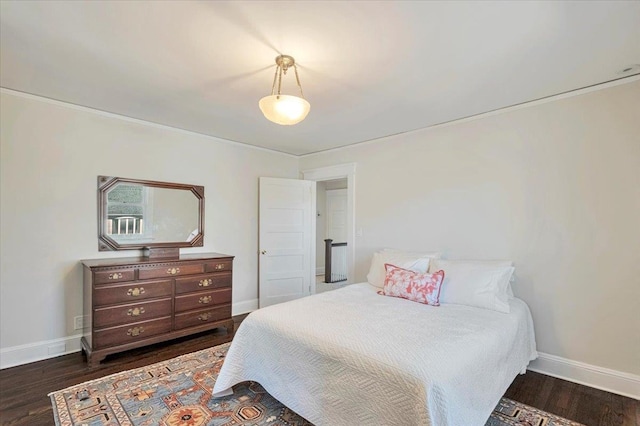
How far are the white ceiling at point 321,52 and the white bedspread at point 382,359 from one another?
1.82 m

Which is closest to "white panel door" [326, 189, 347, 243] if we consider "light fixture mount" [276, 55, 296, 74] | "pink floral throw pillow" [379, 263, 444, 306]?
"pink floral throw pillow" [379, 263, 444, 306]

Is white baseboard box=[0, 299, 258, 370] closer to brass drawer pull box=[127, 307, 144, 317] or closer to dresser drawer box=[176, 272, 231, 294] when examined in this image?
brass drawer pull box=[127, 307, 144, 317]

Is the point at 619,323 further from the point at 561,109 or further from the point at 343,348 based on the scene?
the point at 343,348

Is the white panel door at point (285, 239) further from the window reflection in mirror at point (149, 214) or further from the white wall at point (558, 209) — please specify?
the white wall at point (558, 209)

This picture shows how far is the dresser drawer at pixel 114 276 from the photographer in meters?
2.78

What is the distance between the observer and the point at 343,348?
5.74 feet

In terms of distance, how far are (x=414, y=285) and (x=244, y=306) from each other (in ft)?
8.67

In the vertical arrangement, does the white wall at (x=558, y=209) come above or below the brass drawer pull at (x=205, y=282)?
above

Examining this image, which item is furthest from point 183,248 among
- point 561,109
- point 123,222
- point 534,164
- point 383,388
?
point 561,109

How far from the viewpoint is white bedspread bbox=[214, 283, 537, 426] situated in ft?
4.89

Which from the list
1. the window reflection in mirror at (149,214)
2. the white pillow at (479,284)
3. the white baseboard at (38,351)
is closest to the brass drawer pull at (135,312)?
the white baseboard at (38,351)

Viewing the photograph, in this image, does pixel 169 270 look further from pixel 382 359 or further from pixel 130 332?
pixel 382 359

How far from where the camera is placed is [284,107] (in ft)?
6.70

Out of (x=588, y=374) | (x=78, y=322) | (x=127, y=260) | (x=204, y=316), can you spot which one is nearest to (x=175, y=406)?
(x=204, y=316)
